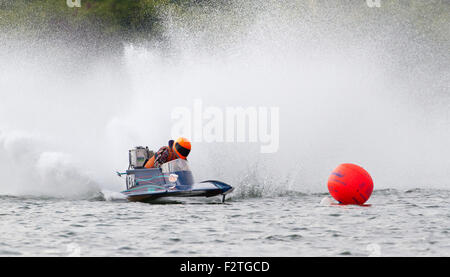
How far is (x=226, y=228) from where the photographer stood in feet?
38.5

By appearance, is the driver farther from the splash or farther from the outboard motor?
the splash

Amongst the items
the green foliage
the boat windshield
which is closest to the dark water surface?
the boat windshield

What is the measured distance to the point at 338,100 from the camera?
2445cm

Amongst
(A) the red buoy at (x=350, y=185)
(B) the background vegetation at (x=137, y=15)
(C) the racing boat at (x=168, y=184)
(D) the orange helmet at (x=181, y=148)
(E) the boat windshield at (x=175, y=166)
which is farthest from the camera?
(B) the background vegetation at (x=137, y=15)

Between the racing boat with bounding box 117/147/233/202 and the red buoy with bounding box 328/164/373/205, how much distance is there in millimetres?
2894

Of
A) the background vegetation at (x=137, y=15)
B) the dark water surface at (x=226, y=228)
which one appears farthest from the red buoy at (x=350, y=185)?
the background vegetation at (x=137, y=15)

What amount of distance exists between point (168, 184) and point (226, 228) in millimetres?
4716

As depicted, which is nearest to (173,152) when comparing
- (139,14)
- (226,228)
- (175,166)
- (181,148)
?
(181,148)

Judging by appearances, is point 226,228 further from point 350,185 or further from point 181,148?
point 181,148

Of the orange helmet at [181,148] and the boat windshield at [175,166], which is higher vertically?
the orange helmet at [181,148]

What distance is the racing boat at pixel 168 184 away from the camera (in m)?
15.7

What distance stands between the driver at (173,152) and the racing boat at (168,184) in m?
0.28

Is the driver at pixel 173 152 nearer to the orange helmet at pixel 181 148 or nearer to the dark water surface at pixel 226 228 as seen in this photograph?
the orange helmet at pixel 181 148
